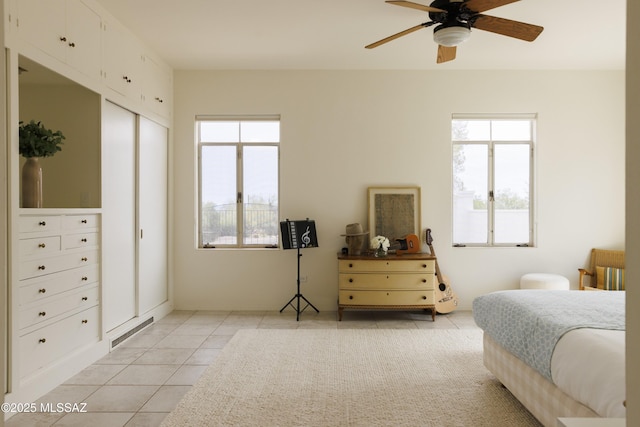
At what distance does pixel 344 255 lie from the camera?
16.4ft

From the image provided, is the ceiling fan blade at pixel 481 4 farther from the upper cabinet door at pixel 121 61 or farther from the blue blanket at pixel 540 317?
the upper cabinet door at pixel 121 61

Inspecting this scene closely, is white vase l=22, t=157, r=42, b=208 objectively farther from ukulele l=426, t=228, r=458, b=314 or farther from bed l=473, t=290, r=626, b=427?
ukulele l=426, t=228, r=458, b=314

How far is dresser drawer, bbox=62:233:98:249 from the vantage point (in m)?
3.25

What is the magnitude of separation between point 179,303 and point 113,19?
3.24 m

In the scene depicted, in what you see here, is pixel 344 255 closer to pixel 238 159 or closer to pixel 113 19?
pixel 238 159

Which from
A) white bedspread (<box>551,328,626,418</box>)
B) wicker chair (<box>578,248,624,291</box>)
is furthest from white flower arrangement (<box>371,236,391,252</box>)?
white bedspread (<box>551,328,626,418</box>)

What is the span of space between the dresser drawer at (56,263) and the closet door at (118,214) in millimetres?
213

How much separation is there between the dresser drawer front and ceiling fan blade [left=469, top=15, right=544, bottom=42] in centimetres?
248

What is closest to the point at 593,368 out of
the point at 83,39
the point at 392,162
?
the point at 392,162

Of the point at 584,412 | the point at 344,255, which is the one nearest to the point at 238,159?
the point at 344,255

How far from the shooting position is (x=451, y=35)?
3205mm

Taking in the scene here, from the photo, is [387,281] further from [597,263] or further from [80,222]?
[80,222]

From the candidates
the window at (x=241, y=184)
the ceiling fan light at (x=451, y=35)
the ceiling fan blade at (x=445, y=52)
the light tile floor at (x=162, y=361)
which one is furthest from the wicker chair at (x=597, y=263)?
the window at (x=241, y=184)

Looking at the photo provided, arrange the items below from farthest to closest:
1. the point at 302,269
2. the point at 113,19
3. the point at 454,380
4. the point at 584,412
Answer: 1. the point at 302,269
2. the point at 113,19
3. the point at 454,380
4. the point at 584,412
